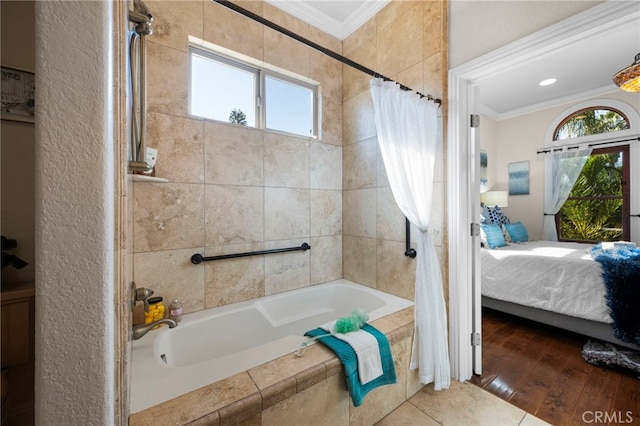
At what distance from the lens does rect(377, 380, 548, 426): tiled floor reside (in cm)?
146

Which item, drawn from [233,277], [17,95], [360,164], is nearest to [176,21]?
[17,95]

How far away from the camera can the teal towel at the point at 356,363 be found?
1.23 m

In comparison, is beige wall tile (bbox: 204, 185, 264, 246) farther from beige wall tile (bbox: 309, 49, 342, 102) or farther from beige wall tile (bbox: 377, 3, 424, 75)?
beige wall tile (bbox: 377, 3, 424, 75)

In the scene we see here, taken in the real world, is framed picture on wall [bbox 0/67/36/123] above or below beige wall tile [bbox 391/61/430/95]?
below

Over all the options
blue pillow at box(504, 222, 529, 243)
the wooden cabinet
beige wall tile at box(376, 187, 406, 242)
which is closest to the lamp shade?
blue pillow at box(504, 222, 529, 243)

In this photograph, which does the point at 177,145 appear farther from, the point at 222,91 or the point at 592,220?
the point at 592,220

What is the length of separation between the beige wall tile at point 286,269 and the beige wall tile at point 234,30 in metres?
A: 1.56

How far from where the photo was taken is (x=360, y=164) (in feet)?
7.88

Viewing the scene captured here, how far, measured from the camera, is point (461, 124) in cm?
173

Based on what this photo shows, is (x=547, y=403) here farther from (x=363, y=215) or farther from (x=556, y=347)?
(x=363, y=215)

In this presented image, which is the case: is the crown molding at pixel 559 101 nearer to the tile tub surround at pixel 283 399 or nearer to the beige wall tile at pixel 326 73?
the beige wall tile at pixel 326 73

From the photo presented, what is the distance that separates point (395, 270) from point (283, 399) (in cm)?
134

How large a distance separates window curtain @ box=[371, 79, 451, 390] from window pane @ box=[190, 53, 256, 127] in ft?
3.60

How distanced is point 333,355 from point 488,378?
1.34 metres
